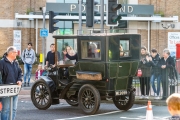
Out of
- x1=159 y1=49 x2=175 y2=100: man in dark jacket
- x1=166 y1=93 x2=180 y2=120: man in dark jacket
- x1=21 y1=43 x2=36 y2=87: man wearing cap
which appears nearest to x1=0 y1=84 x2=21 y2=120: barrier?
x1=166 y1=93 x2=180 y2=120: man in dark jacket

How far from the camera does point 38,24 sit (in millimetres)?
36812

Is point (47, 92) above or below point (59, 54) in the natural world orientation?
below

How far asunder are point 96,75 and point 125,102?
5.16ft

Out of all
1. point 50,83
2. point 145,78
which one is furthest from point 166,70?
point 50,83

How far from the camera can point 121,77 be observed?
15.1 meters

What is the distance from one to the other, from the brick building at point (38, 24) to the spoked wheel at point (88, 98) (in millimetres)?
21814

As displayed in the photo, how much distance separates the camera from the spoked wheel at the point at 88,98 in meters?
14.5

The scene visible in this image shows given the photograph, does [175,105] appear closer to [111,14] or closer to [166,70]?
[166,70]

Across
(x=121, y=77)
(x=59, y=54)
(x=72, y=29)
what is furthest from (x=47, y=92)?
(x=72, y=29)

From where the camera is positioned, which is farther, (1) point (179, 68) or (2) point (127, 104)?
(1) point (179, 68)

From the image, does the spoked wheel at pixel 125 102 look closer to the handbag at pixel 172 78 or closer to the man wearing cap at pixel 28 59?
the handbag at pixel 172 78

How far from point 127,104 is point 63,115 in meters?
1.99

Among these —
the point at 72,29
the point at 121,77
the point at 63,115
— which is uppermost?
the point at 72,29

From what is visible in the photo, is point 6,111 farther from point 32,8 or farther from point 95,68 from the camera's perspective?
point 32,8
